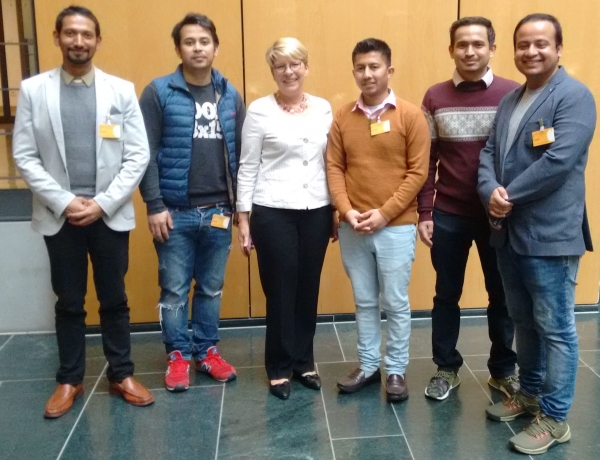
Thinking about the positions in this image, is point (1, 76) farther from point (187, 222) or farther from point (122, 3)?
point (187, 222)

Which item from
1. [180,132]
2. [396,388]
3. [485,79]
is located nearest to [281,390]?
[396,388]

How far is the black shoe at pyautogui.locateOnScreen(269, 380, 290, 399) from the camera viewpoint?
281 cm

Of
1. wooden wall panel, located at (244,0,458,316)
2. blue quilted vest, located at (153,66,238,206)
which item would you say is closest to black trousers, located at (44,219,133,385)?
blue quilted vest, located at (153,66,238,206)

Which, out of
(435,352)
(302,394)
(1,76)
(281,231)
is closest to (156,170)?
(281,231)

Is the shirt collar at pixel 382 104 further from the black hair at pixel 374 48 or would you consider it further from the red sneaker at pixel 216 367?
the red sneaker at pixel 216 367

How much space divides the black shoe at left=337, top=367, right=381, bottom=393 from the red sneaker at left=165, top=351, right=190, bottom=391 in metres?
0.71

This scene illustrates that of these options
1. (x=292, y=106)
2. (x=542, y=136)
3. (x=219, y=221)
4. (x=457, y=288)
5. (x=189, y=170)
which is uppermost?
(x=292, y=106)

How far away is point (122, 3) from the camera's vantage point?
3.39m

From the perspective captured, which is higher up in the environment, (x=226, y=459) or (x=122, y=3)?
(x=122, y=3)

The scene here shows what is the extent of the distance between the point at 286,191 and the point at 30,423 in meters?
1.45

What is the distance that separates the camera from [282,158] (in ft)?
A: 8.63

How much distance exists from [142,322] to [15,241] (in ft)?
2.79

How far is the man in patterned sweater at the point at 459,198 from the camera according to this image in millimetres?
2508

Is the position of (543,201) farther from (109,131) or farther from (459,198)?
(109,131)
